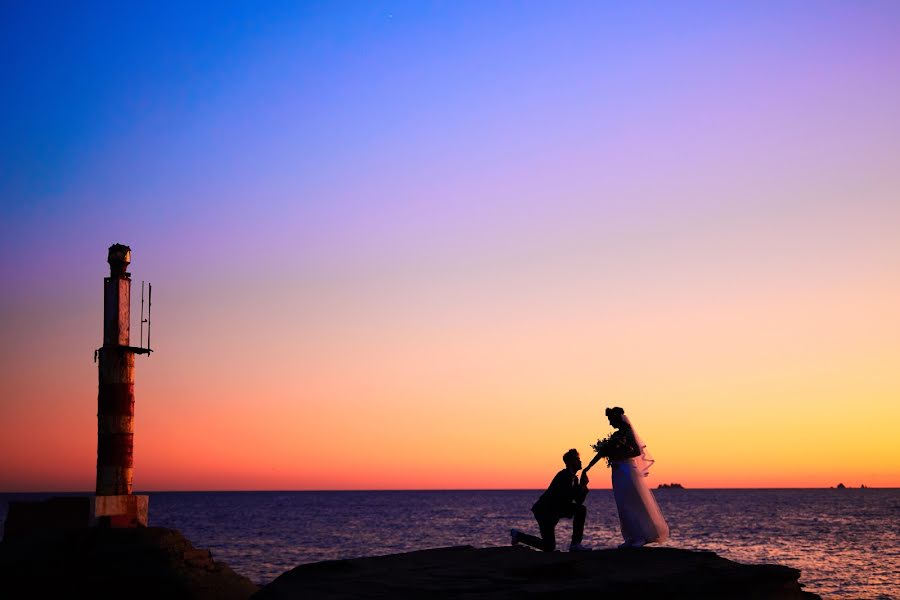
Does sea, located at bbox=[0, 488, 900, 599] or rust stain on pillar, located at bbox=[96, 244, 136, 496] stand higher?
rust stain on pillar, located at bbox=[96, 244, 136, 496]

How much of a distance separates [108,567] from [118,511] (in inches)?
140

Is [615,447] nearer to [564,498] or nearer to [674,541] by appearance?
[564,498]

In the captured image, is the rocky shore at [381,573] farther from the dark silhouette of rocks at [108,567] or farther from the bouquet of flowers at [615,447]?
the bouquet of flowers at [615,447]

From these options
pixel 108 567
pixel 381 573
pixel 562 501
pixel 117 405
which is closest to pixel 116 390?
pixel 117 405

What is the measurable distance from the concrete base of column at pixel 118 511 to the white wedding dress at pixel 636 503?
1109 cm

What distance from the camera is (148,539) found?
58.4 feet

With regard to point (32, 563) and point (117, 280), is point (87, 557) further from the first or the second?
point (117, 280)

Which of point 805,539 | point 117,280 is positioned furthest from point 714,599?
point 805,539

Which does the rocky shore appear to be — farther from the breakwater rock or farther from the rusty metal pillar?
the rusty metal pillar

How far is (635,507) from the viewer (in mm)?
14547

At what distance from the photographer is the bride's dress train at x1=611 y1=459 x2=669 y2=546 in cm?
1450

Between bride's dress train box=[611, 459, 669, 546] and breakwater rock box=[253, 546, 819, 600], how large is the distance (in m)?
1.85

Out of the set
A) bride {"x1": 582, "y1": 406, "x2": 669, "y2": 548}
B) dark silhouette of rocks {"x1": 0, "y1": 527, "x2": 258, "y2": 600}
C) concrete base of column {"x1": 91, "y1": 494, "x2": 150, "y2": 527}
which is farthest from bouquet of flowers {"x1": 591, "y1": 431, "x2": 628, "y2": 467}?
concrete base of column {"x1": 91, "y1": 494, "x2": 150, "y2": 527}

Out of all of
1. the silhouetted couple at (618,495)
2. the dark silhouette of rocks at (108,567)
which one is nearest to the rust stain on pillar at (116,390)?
the dark silhouette of rocks at (108,567)
